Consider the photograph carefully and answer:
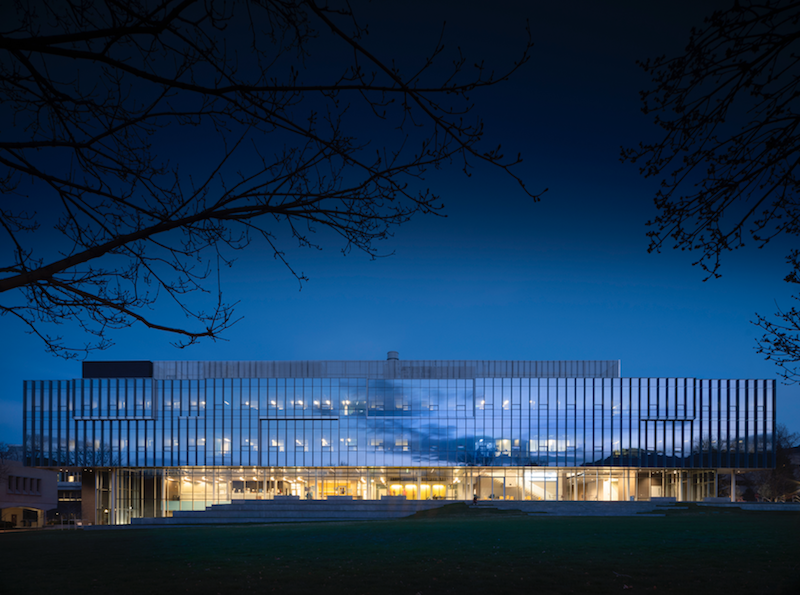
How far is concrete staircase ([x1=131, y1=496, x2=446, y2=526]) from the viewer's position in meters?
39.4

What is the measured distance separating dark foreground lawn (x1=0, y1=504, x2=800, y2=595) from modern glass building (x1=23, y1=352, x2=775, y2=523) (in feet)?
125

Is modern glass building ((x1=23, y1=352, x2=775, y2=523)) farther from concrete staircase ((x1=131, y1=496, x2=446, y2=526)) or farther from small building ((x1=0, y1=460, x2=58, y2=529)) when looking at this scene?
small building ((x1=0, y1=460, x2=58, y2=529))

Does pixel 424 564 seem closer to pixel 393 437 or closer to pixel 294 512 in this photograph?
pixel 294 512

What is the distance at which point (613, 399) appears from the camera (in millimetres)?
59406

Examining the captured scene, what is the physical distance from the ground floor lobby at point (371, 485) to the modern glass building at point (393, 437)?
13 cm

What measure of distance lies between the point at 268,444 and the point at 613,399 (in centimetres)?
3368

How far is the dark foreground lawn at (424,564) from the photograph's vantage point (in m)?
10.6

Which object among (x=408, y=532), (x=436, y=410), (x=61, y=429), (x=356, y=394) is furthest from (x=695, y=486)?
(x=61, y=429)

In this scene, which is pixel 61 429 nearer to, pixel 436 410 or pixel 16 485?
pixel 16 485

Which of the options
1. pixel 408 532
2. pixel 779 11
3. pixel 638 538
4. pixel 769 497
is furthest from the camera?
pixel 769 497

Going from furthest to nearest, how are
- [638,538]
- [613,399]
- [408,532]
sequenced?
[613,399] → [408,532] → [638,538]

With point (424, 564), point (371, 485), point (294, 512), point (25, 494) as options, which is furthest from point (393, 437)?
point (25, 494)

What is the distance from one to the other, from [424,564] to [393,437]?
46765mm

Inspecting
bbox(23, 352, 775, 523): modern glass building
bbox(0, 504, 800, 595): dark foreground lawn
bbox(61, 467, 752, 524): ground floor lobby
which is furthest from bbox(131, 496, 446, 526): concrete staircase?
bbox(0, 504, 800, 595): dark foreground lawn
